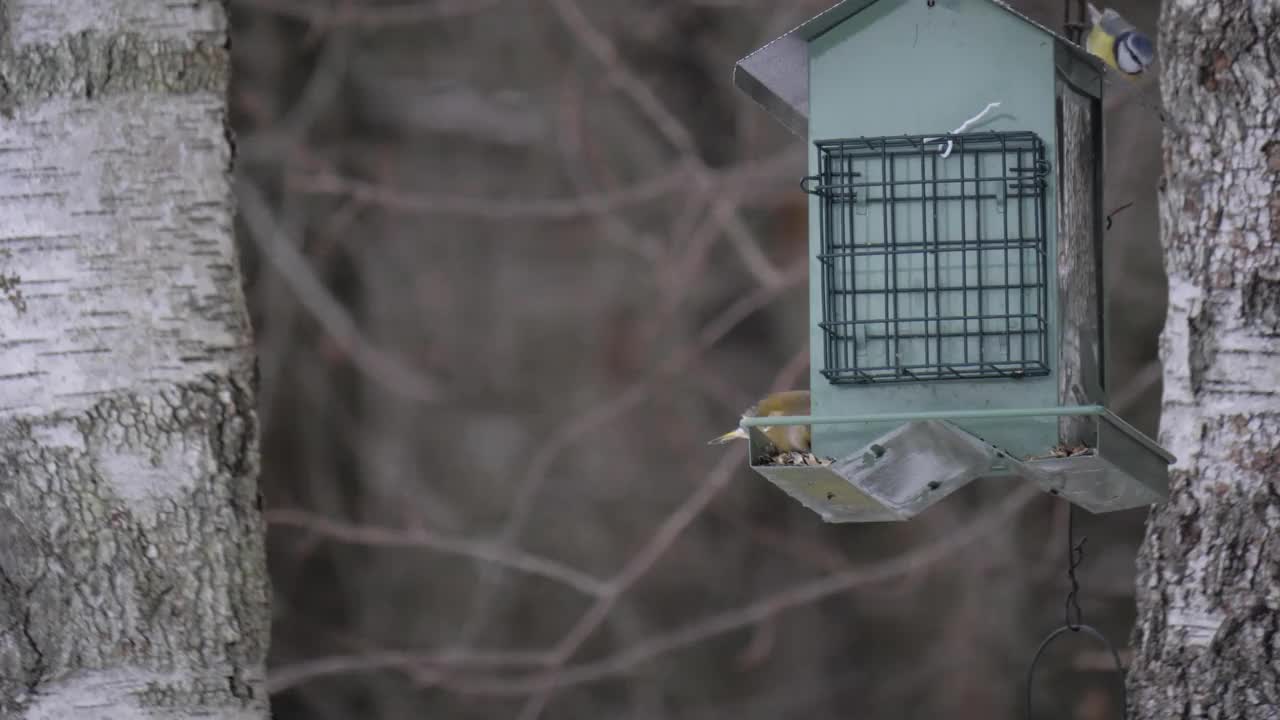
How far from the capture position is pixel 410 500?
4641 millimetres

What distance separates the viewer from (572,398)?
456 cm

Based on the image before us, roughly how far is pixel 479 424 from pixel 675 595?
2.57 ft

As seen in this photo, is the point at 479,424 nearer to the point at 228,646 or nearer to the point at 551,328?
the point at 551,328

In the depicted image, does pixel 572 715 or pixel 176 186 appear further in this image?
pixel 572 715

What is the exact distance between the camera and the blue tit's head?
2139 mm

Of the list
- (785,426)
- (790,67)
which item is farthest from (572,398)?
(785,426)

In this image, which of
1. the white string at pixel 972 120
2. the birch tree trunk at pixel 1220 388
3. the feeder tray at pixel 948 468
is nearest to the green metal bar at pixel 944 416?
the feeder tray at pixel 948 468

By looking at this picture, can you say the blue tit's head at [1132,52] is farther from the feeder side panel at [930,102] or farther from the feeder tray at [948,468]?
the feeder tray at [948,468]

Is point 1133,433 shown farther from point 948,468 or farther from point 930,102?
point 930,102

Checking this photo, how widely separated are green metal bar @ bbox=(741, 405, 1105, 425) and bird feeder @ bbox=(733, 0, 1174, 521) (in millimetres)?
16

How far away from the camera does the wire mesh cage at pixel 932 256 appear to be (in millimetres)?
2023

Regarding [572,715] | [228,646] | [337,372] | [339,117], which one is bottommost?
[572,715]

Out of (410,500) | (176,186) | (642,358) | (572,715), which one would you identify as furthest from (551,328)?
(176,186)

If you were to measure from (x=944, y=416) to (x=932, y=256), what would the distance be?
263 mm
